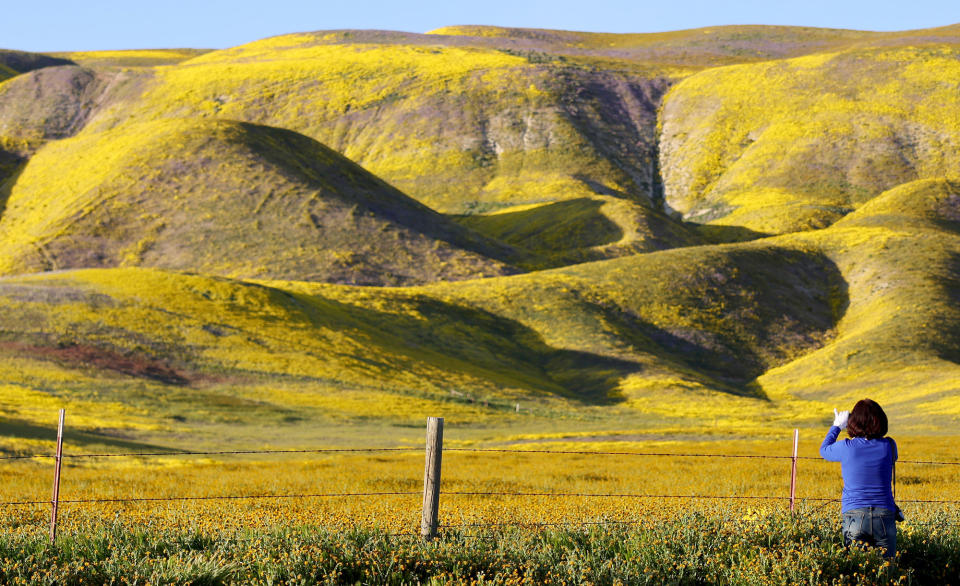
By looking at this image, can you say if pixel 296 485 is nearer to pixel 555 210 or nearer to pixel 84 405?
pixel 84 405

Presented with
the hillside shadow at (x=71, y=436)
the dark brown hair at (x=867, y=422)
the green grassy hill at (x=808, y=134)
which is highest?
the green grassy hill at (x=808, y=134)

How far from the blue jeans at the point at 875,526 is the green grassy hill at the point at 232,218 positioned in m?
99.7

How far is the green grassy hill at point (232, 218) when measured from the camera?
113 m

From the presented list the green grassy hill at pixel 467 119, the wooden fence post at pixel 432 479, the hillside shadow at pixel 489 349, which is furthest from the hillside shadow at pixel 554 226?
the wooden fence post at pixel 432 479

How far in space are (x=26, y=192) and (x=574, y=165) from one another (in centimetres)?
8019

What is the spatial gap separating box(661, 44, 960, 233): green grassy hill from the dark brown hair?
12918cm

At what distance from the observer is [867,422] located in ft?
36.1

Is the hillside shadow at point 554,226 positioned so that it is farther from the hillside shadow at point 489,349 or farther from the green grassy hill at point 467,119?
the hillside shadow at point 489,349

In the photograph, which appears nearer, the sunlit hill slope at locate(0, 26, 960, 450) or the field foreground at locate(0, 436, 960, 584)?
the field foreground at locate(0, 436, 960, 584)

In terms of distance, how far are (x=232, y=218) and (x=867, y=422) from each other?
11166 cm

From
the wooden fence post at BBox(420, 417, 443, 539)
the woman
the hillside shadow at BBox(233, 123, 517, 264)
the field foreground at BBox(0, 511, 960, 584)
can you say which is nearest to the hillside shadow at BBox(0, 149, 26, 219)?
the hillside shadow at BBox(233, 123, 517, 264)

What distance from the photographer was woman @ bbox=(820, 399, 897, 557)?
1100 cm

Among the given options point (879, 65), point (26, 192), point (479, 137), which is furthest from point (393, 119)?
point (879, 65)

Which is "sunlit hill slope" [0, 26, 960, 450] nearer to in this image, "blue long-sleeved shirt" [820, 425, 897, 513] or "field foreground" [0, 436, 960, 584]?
"field foreground" [0, 436, 960, 584]
